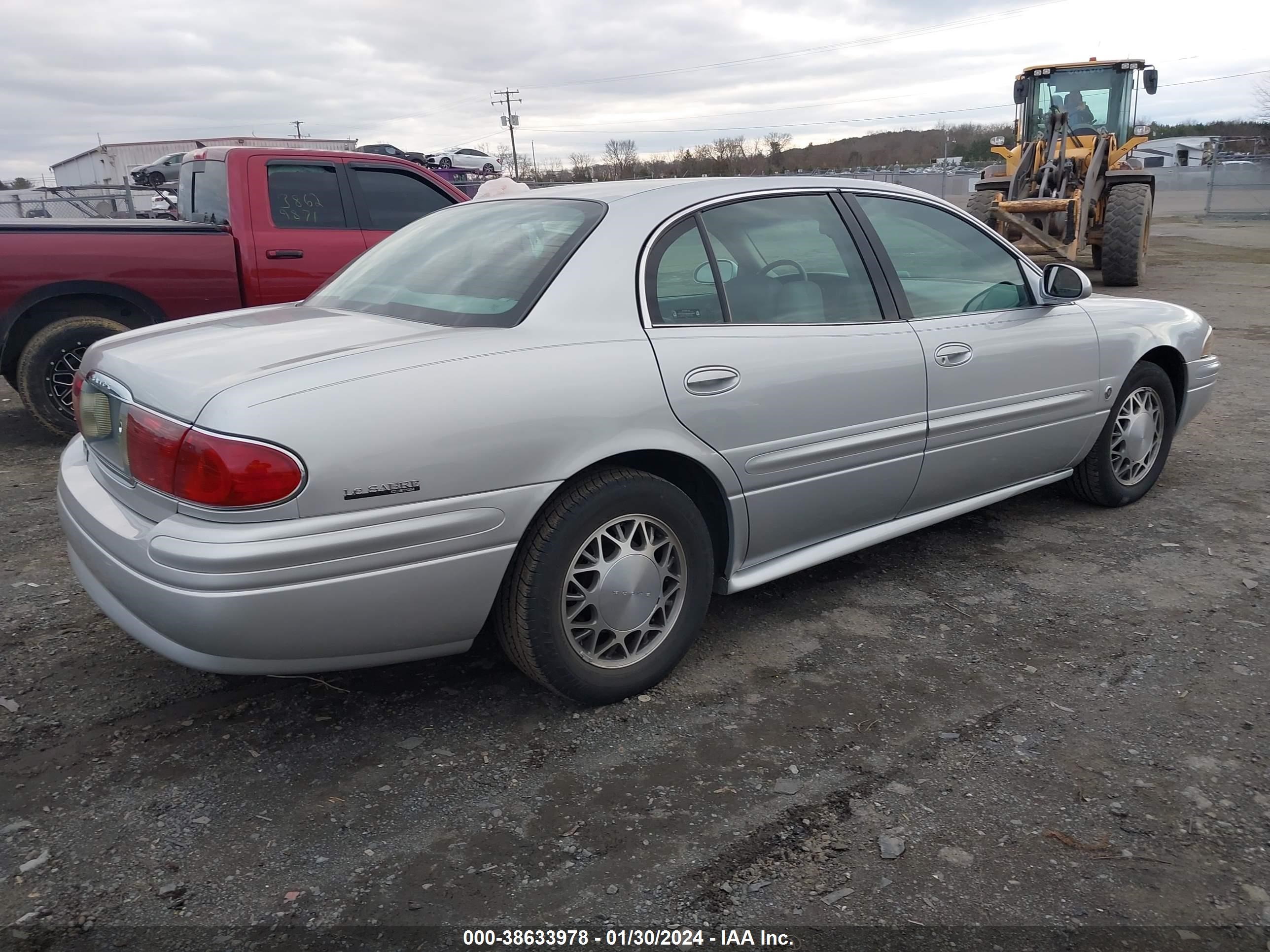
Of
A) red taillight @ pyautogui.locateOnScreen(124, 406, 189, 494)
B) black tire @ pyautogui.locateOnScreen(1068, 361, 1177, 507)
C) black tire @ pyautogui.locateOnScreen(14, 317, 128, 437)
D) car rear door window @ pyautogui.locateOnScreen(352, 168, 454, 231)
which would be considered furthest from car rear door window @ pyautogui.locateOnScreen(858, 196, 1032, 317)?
black tire @ pyautogui.locateOnScreen(14, 317, 128, 437)

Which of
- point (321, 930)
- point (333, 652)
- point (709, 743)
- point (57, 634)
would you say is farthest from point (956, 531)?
point (57, 634)

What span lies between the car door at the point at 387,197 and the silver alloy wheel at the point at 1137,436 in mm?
4633

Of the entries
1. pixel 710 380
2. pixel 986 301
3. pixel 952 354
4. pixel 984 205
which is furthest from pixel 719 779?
pixel 984 205

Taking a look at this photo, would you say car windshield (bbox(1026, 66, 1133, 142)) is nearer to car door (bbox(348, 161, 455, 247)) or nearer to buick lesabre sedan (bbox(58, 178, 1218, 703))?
car door (bbox(348, 161, 455, 247))

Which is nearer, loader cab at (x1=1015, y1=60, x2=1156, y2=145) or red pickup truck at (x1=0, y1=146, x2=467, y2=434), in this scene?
red pickup truck at (x1=0, y1=146, x2=467, y2=434)

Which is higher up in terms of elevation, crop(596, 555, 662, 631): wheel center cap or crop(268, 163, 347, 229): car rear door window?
crop(268, 163, 347, 229): car rear door window

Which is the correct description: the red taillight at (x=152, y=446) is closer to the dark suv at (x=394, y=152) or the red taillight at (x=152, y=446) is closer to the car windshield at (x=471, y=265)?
the car windshield at (x=471, y=265)

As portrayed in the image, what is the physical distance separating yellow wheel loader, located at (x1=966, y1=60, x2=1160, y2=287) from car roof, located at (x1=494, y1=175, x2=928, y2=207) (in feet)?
30.1

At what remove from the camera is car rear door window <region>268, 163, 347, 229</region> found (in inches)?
251

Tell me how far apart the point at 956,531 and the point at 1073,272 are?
1.23 m

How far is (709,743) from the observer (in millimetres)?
2715

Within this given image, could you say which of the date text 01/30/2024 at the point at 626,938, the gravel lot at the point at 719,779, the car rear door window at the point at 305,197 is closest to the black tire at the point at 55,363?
the car rear door window at the point at 305,197

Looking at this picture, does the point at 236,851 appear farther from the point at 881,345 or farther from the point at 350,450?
the point at 881,345

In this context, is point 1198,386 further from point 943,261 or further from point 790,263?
point 790,263
